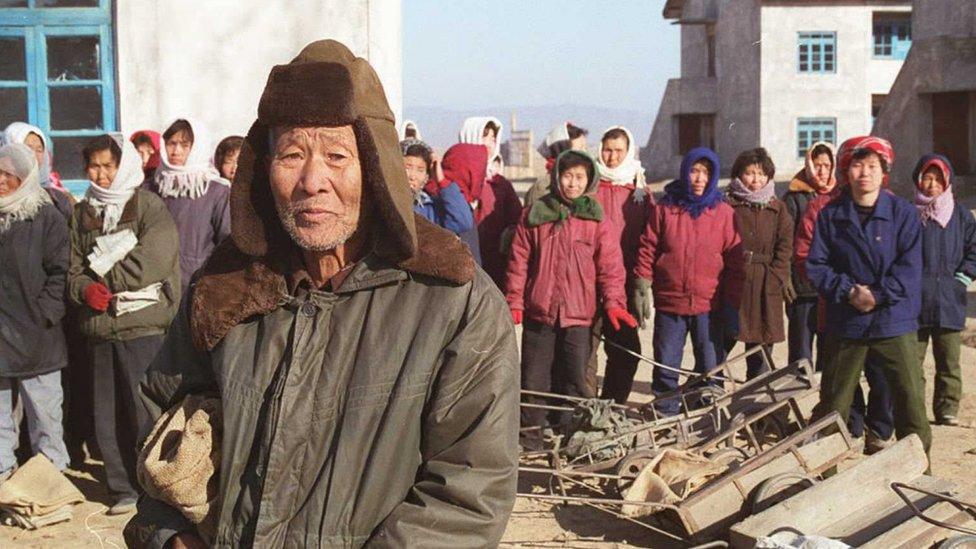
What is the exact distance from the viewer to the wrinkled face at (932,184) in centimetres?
757

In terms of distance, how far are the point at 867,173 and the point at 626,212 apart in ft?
6.84

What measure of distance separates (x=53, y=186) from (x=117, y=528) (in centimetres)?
239

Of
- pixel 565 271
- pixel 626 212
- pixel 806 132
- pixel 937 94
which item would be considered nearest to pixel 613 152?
pixel 626 212

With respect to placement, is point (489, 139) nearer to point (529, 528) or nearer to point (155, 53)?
point (155, 53)

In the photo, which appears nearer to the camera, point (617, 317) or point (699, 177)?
point (617, 317)

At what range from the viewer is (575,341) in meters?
7.39

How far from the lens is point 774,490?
17.5 feet

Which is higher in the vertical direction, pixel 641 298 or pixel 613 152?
pixel 613 152

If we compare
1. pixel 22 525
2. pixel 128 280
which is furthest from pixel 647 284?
pixel 22 525

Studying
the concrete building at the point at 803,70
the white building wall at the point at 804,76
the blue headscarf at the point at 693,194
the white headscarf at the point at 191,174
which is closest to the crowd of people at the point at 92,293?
the white headscarf at the point at 191,174

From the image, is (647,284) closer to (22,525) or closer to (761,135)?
(22,525)

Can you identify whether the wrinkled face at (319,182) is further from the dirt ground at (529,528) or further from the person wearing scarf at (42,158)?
the person wearing scarf at (42,158)

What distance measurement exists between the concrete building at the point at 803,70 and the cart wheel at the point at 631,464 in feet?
110

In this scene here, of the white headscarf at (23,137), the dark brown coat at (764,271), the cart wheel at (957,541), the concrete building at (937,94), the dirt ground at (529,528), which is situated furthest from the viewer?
the concrete building at (937,94)
